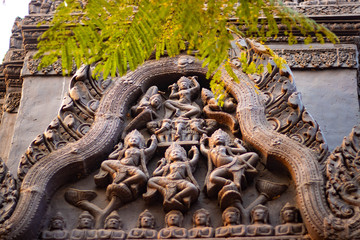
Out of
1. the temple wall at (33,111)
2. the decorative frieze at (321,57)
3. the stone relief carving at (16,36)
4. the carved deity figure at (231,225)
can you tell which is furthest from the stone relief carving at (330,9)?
the stone relief carving at (16,36)

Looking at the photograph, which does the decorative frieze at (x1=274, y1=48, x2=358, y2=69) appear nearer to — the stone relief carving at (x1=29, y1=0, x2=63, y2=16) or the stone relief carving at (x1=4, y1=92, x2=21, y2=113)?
the stone relief carving at (x1=29, y1=0, x2=63, y2=16)

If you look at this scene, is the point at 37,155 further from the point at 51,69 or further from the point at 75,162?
the point at 51,69

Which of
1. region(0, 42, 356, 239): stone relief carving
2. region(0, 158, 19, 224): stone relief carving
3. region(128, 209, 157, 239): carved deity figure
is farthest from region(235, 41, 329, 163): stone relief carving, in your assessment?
region(0, 158, 19, 224): stone relief carving

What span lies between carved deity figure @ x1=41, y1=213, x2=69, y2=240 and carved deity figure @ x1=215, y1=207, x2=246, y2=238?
6.27 feet

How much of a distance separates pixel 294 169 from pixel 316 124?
2.75ft

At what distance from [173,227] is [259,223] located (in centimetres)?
106

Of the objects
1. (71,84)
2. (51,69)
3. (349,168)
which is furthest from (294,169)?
(51,69)

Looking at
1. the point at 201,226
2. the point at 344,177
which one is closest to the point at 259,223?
the point at 201,226

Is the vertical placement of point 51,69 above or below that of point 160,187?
above

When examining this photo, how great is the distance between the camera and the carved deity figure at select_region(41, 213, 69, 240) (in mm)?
8977

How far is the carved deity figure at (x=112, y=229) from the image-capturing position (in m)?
8.89

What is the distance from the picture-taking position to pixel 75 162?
378 inches

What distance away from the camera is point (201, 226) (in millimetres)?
8969

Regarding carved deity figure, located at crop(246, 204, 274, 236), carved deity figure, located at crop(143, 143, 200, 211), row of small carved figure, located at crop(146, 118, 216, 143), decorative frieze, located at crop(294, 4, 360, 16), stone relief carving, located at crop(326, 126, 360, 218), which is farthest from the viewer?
decorative frieze, located at crop(294, 4, 360, 16)
